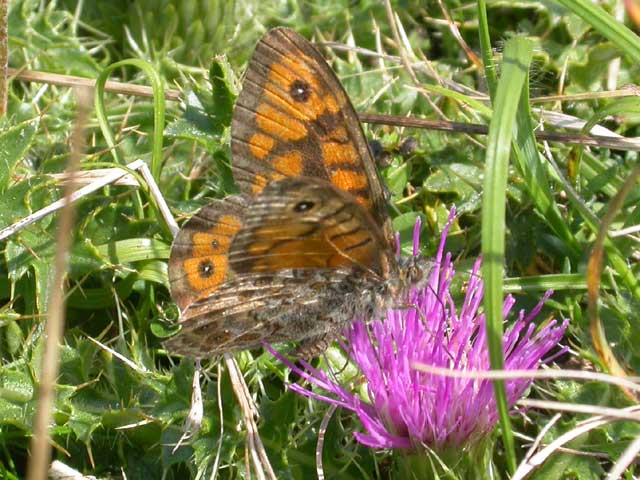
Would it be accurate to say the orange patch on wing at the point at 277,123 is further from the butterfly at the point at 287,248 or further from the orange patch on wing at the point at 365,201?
the orange patch on wing at the point at 365,201

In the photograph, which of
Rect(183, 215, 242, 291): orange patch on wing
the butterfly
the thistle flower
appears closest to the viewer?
the thistle flower

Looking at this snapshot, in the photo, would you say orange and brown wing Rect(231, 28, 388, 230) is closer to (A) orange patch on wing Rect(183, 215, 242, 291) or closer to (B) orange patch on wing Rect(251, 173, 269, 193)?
(B) orange patch on wing Rect(251, 173, 269, 193)

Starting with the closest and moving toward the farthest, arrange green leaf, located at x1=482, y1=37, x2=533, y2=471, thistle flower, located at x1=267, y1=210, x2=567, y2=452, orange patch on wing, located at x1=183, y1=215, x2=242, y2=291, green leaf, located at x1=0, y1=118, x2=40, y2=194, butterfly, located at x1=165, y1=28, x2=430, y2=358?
green leaf, located at x1=482, y1=37, x2=533, y2=471
thistle flower, located at x1=267, y1=210, x2=567, y2=452
butterfly, located at x1=165, y1=28, x2=430, y2=358
orange patch on wing, located at x1=183, y1=215, x2=242, y2=291
green leaf, located at x1=0, y1=118, x2=40, y2=194

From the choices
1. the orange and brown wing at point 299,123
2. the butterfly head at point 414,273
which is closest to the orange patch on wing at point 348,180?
the orange and brown wing at point 299,123

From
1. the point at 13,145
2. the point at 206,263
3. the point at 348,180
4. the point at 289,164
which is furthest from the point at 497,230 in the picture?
the point at 13,145

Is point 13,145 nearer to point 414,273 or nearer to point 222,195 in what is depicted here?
point 222,195

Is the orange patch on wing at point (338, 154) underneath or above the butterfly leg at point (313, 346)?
above

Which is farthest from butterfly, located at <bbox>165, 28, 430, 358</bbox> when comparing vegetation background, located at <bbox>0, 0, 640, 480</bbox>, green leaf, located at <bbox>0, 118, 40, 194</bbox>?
green leaf, located at <bbox>0, 118, 40, 194</bbox>
